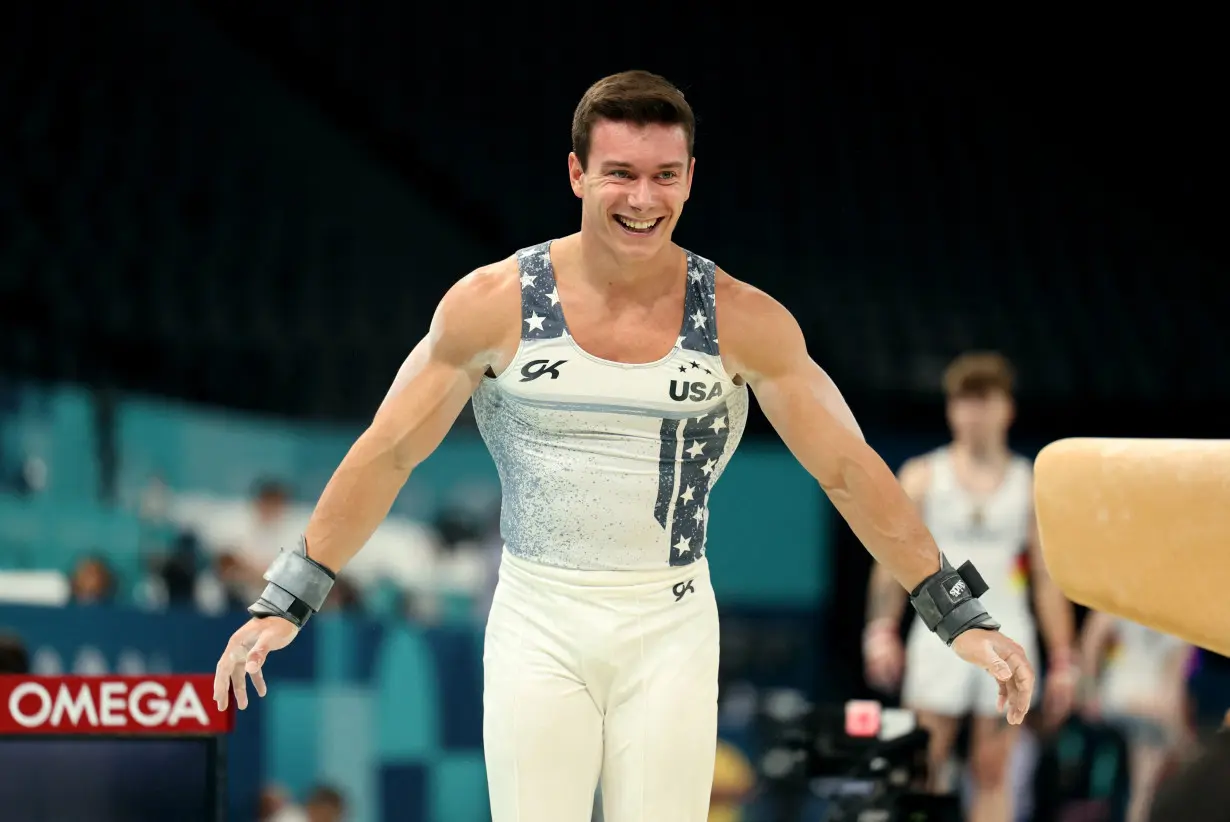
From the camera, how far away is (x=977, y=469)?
6.29 m

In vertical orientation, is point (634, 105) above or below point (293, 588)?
above

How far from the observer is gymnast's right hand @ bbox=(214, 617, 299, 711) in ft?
10.2

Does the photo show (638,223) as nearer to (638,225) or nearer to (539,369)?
(638,225)

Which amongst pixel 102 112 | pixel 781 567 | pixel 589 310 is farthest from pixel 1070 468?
pixel 102 112

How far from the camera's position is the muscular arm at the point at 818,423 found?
326 cm

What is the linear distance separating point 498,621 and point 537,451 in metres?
0.35

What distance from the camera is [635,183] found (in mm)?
3156

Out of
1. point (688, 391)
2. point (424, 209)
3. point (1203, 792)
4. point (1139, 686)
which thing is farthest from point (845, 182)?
point (1203, 792)

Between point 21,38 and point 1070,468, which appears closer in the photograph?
point 1070,468

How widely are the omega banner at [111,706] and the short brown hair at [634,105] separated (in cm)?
148

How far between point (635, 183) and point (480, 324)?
420 mm

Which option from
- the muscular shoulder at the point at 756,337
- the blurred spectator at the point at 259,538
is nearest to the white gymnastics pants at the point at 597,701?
the muscular shoulder at the point at 756,337

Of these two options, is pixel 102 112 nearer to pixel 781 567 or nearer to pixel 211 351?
pixel 211 351

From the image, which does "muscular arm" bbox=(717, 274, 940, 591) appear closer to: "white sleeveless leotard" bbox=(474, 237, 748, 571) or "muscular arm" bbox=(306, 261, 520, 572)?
"white sleeveless leotard" bbox=(474, 237, 748, 571)
